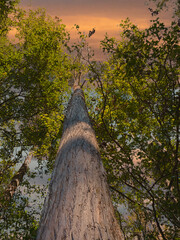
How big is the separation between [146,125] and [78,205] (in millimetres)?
6750

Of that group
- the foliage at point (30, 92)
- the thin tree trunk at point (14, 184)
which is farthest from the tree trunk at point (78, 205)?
the thin tree trunk at point (14, 184)

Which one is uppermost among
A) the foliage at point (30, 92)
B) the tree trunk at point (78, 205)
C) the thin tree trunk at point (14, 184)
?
the foliage at point (30, 92)

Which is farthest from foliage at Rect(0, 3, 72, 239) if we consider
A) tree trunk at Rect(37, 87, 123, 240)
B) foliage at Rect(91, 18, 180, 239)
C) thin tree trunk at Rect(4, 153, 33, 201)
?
tree trunk at Rect(37, 87, 123, 240)

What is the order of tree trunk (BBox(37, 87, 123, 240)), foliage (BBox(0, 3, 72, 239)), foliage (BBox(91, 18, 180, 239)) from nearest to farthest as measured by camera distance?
tree trunk (BBox(37, 87, 123, 240))
foliage (BBox(91, 18, 180, 239))
foliage (BBox(0, 3, 72, 239))

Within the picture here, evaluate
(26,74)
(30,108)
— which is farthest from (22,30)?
(30,108)

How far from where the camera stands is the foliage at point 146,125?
472cm

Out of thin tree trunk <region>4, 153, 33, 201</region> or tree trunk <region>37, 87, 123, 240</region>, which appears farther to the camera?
thin tree trunk <region>4, 153, 33, 201</region>

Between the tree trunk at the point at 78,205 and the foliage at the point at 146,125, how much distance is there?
304cm

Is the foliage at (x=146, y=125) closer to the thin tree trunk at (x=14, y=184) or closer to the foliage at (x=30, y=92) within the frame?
the foliage at (x=30, y=92)

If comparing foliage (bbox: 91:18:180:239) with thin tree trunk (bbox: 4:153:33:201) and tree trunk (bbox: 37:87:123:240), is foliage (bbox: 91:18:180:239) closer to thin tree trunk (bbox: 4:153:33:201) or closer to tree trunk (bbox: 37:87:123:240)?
tree trunk (bbox: 37:87:123:240)

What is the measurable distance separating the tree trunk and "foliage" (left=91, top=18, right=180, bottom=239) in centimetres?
304

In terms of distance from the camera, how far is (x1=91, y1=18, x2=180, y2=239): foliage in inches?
186

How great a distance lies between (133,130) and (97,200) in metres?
6.16

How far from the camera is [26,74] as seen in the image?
947 centimetres
